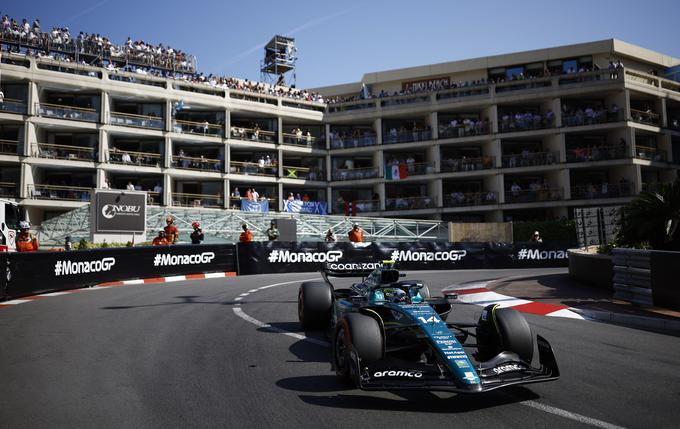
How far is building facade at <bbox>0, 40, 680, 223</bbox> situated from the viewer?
36656mm

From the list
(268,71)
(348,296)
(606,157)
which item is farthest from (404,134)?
(348,296)

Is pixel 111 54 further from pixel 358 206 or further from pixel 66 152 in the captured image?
pixel 358 206

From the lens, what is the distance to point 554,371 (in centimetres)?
457

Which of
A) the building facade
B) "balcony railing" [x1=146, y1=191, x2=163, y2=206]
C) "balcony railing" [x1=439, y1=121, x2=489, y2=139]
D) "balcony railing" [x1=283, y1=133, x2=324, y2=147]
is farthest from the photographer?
"balcony railing" [x1=283, y1=133, x2=324, y2=147]

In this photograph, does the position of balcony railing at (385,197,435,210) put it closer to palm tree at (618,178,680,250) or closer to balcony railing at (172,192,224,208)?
Result: balcony railing at (172,192,224,208)

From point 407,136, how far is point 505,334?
129 feet

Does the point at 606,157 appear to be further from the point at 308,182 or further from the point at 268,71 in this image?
the point at 268,71

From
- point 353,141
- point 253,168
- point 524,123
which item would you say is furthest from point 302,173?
point 524,123

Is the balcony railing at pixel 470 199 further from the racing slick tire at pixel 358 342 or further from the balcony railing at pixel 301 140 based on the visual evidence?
the racing slick tire at pixel 358 342

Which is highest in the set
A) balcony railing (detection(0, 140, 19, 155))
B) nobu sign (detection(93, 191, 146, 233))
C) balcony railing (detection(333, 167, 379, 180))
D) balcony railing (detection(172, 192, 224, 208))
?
balcony railing (detection(0, 140, 19, 155))

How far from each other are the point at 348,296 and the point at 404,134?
121 ft

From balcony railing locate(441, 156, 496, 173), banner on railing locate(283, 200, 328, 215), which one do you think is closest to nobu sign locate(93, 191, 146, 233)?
banner on railing locate(283, 200, 328, 215)

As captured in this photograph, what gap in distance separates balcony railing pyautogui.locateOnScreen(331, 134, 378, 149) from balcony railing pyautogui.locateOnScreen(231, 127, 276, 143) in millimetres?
5276

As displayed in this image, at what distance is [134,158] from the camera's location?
38.4 meters
